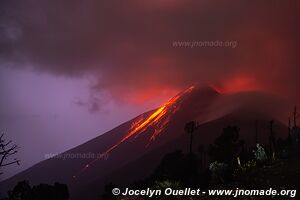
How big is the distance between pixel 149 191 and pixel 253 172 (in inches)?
342

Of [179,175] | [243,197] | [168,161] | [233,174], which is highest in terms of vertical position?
[168,161]

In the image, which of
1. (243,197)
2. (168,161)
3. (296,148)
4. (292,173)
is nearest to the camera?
(243,197)

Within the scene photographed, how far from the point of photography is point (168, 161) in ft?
262

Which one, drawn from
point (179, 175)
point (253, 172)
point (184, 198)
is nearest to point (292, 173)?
point (253, 172)

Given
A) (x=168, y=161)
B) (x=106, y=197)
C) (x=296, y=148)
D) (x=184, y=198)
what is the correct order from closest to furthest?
(x=184, y=198) → (x=296, y=148) → (x=168, y=161) → (x=106, y=197)

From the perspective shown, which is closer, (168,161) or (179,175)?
(179,175)

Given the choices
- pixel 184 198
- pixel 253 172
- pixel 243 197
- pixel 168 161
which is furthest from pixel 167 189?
pixel 168 161

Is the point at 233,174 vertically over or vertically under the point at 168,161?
under

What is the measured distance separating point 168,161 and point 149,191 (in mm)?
45018

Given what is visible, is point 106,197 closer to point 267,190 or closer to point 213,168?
point 213,168

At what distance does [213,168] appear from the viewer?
41.0 m

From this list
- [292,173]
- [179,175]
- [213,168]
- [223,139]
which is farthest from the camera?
[223,139]

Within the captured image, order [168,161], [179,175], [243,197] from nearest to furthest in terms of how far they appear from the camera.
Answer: [243,197], [179,175], [168,161]

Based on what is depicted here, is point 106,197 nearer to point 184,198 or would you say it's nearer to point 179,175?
point 179,175
